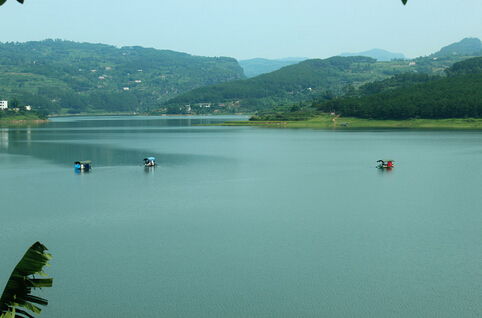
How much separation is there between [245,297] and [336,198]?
23.8 metres

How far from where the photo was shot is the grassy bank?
5197 inches

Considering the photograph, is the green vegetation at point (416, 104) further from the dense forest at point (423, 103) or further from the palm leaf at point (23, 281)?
the palm leaf at point (23, 281)

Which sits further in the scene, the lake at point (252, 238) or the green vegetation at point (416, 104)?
the green vegetation at point (416, 104)

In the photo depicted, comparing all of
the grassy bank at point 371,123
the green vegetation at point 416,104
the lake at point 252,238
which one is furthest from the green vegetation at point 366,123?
the lake at point 252,238

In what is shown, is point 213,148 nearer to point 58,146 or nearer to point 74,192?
point 58,146

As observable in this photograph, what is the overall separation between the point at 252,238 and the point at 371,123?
123000 mm

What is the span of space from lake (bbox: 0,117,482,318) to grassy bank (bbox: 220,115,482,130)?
236 feet

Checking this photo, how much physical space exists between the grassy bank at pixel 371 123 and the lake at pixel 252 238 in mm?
71906

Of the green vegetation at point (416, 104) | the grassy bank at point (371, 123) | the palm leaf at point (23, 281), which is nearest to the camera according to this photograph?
the palm leaf at point (23, 281)

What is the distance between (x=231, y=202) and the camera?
4216 cm

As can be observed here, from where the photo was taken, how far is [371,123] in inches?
5817

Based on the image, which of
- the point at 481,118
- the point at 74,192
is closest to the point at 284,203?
the point at 74,192

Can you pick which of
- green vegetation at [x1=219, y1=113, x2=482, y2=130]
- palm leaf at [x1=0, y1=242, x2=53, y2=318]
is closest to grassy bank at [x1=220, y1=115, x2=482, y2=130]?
green vegetation at [x1=219, y1=113, x2=482, y2=130]

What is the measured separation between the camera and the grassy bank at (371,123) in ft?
433
